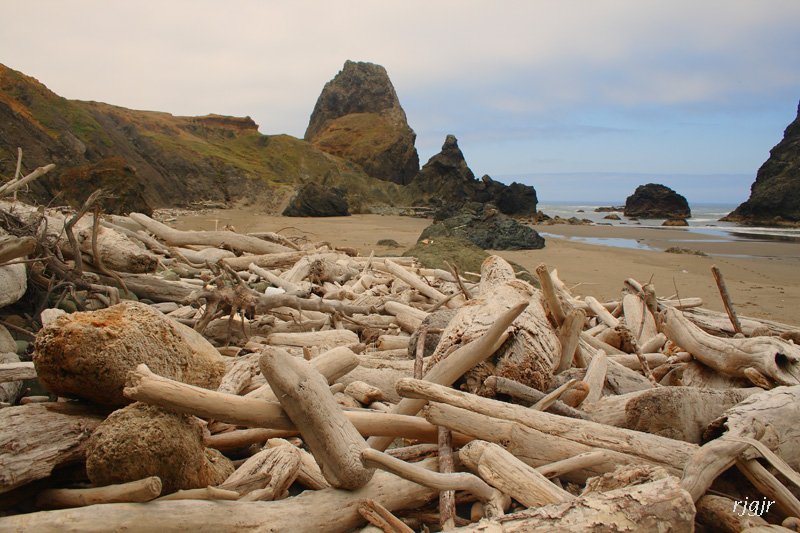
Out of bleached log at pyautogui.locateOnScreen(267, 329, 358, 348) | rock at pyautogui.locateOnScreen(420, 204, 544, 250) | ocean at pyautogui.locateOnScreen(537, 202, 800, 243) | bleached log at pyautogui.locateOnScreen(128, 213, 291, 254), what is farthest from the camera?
ocean at pyautogui.locateOnScreen(537, 202, 800, 243)

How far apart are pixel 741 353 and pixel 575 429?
4.73 feet

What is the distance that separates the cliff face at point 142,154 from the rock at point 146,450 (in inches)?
194

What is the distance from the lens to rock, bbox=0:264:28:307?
311 cm

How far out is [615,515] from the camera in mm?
1344

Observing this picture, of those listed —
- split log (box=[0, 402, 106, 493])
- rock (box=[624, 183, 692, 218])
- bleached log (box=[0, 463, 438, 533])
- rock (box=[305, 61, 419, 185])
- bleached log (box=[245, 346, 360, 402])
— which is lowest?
bleached log (box=[0, 463, 438, 533])

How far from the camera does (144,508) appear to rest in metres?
1.32

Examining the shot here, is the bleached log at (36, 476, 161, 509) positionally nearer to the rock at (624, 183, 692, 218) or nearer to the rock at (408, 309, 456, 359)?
the rock at (408, 309, 456, 359)

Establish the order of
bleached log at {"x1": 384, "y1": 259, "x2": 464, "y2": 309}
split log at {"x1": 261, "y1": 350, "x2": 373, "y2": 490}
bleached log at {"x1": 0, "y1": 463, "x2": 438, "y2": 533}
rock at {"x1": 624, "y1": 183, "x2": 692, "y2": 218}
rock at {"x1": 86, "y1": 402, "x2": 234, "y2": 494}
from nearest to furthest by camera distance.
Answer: bleached log at {"x1": 0, "y1": 463, "x2": 438, "y2": 533}, rock at {"x1": 86, "y1": 402, "x2": 234, "y2": 494}, split log at {"x1": 261, "y1": 350, "x2": 373, "y2": 490}, bleached log at {"x1": 384, "y1": 259, "x2": 464, "y2": 309}, rock at {"x1": 624, "y1": 183, "x2": 692, "y2": 218}

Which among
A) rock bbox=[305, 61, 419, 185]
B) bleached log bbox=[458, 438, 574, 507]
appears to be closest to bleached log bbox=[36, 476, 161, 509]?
bleached log bbox=[458, 438, 574, 507]

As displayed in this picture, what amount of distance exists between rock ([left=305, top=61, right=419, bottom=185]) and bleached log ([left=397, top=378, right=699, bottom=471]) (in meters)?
52.2

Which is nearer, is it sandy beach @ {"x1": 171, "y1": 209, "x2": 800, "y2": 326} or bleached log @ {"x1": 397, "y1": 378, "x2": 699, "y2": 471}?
bleached log @ {"x1": 397, "y1": 378, "x2": 699, "y2": 471}

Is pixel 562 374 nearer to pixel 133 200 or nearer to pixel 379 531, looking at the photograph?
pixel 379 531

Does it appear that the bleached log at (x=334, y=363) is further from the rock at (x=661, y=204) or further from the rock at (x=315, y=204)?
the rock at (x=661, y=204)

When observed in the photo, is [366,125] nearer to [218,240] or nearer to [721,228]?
[721,228]
